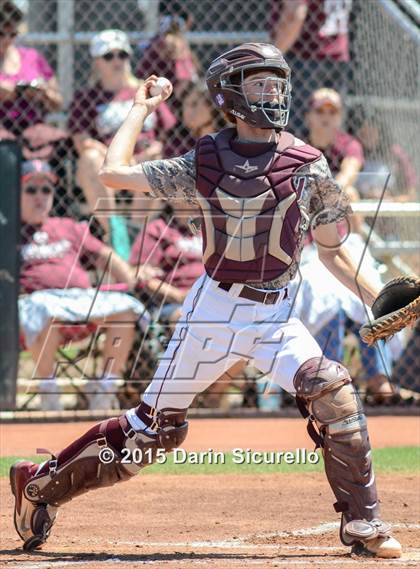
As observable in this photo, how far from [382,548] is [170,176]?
1703 mm

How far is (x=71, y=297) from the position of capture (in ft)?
28.8

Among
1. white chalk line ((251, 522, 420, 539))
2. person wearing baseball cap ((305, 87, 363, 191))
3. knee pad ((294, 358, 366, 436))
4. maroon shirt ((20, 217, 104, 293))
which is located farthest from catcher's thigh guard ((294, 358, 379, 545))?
person wearing baseball cap ((305, 87, 363, 191))

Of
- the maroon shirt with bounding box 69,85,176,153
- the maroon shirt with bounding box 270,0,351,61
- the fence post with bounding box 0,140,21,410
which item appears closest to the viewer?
the fence post with bounding box 0,140,21,410

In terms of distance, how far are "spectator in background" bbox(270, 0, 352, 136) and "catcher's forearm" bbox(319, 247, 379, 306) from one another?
208 inches

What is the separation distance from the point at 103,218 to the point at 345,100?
8.44 ft

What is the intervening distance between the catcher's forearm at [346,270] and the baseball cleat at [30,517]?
60.3 inches

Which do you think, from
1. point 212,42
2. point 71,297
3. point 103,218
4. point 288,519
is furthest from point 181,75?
point 288,519

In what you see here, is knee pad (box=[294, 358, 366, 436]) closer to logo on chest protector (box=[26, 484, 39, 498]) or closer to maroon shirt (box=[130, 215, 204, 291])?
logo on chest protector (box=[26, 484, 39, 498])

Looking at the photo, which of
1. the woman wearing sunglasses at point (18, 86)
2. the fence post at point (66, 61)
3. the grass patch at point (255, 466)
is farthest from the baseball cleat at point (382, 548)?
the fence post at point (66, 61)

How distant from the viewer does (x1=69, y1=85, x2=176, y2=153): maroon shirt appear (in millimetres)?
9453

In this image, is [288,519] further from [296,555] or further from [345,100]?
[345,100]

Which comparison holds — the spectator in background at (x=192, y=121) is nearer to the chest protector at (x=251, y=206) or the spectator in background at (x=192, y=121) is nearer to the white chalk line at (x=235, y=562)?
the chest protector at (x=251, y=206)

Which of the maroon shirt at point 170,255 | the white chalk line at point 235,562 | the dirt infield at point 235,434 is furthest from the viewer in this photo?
the maroon shirt at point 170,255

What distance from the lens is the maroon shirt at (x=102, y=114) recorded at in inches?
372
